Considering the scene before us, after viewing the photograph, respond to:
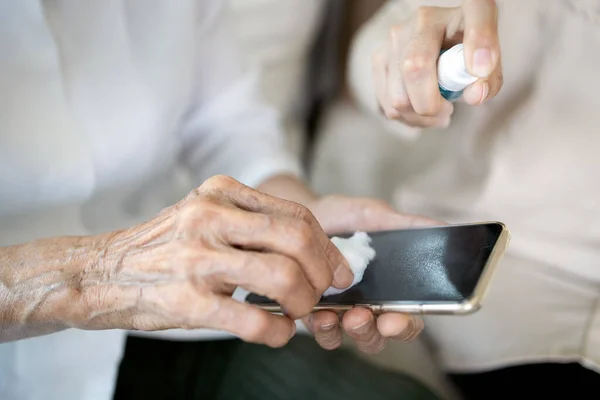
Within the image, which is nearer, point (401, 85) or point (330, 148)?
point (401, 85)

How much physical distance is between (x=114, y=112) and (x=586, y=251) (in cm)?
56

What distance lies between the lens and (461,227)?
0.55 meters

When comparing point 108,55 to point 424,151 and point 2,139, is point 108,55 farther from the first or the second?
point 424,151

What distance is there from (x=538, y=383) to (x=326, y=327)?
294 mm

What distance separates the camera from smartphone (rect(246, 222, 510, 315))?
0.47 m

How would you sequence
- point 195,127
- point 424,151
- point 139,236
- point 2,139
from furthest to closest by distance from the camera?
point 424,151, point 195,127, point 2,139, point 139,236

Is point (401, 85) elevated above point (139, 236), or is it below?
above

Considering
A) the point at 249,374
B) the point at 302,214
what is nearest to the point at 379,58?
the point at 302,214

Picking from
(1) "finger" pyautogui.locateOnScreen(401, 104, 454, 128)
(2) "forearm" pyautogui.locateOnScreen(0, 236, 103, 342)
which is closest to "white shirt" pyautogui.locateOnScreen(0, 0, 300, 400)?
(2) "forearm" pyautogui.locateOnScreen(0, 236, 103, 342)

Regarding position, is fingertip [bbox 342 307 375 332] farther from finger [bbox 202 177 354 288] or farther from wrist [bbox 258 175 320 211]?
wrist [bbox 258 175 320 211]

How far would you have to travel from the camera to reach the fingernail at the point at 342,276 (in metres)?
0.48

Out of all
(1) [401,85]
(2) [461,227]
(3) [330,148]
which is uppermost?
(1) [401,85]

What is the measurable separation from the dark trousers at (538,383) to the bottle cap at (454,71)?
1.14ft

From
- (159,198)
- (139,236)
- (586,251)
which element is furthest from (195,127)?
(586,251)
